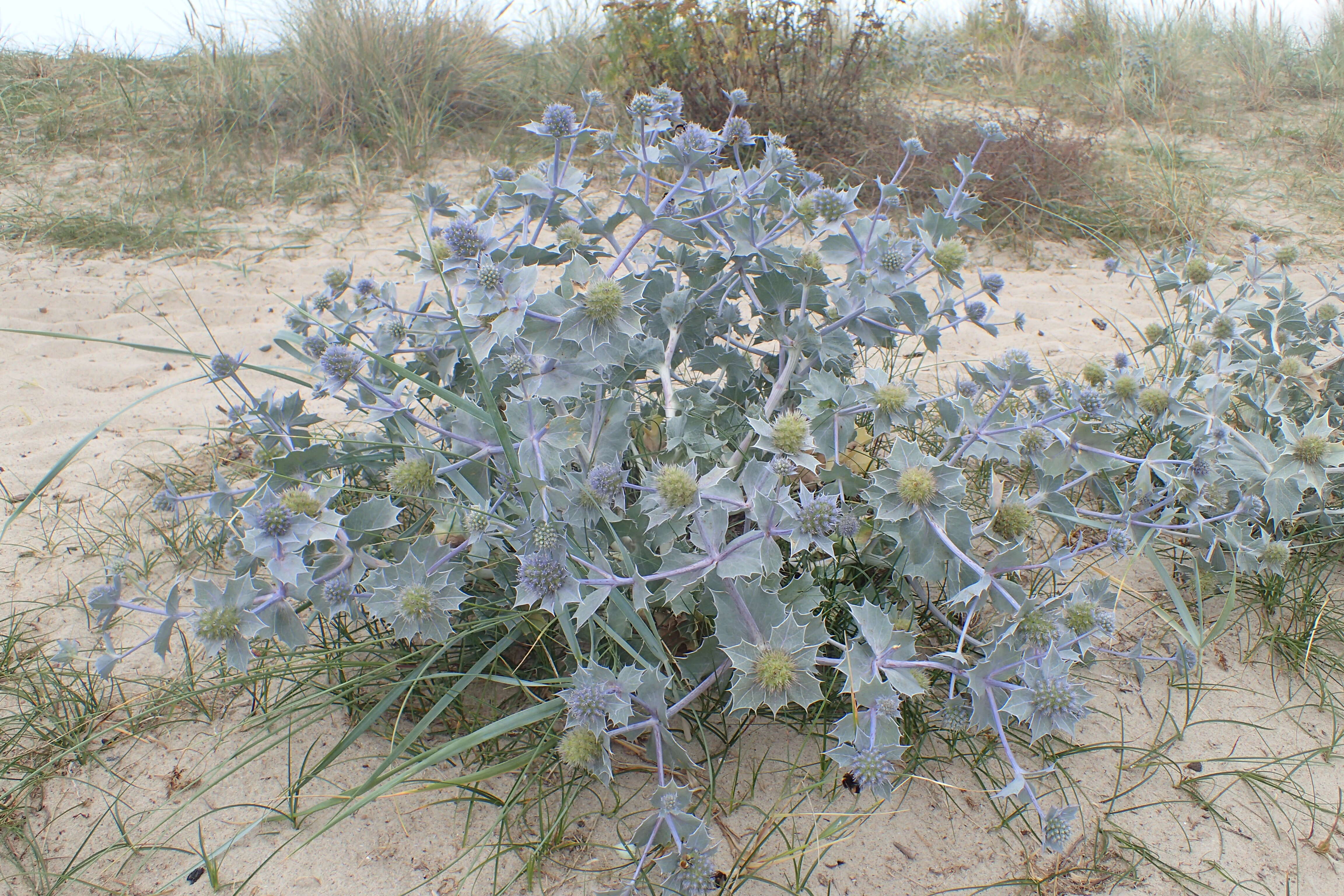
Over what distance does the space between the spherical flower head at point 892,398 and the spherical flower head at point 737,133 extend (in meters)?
0.83

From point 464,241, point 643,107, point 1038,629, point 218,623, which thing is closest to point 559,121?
point 643,107

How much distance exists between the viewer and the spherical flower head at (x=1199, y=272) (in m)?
2.42

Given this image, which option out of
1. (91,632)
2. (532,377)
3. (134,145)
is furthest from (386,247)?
(532,377)

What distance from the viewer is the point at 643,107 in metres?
1.92

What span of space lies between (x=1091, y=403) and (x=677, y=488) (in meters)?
1.01

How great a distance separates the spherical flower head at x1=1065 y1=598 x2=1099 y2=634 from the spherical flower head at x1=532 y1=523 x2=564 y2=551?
1.03m

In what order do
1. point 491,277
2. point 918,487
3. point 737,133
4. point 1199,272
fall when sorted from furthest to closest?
point 1199,272
point 737,133
point 491,277
point 918,487

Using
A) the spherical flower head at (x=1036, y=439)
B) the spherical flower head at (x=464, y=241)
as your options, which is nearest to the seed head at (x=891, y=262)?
the spherical flower head at (x=1036, y=439)

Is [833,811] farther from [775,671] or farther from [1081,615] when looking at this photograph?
[1081,615]

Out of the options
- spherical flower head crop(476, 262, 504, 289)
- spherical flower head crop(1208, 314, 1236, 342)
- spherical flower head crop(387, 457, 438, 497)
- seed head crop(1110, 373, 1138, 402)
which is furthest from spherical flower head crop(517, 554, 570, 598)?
spherical flower head crop(1208, 314, 1236, 342)

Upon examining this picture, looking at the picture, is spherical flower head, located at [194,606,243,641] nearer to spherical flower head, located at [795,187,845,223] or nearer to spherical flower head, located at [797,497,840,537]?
spherical flower head, located at [797,497,840,537]

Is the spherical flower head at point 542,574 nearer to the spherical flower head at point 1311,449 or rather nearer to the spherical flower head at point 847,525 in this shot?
the spherical flower head at point 847,525

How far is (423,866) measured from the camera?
5.00 feet

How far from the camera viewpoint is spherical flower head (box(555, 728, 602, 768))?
1381 millimetres
